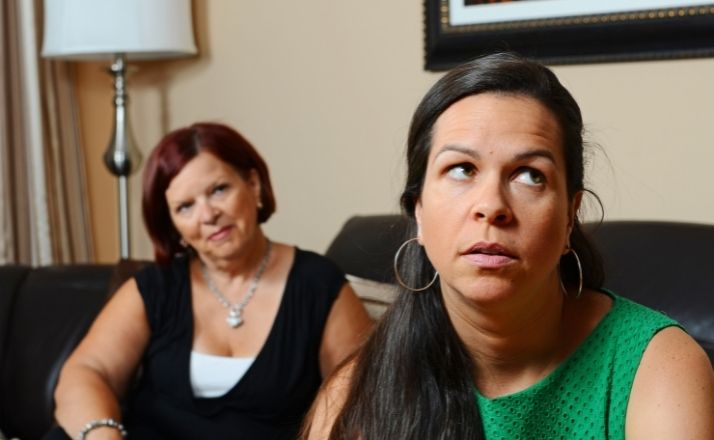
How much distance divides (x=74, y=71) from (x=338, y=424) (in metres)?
2.58

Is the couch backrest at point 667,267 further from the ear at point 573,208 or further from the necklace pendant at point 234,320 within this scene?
the necklace pendant at point 234,320

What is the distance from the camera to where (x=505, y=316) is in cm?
123

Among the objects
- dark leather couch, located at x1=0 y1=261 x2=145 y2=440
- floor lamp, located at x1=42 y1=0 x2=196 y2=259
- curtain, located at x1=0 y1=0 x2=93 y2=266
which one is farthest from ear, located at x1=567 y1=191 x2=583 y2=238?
curtain, located at x1=0 y1=0 x2=93 y2=266

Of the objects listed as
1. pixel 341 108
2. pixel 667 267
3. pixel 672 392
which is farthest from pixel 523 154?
pixel 341 108

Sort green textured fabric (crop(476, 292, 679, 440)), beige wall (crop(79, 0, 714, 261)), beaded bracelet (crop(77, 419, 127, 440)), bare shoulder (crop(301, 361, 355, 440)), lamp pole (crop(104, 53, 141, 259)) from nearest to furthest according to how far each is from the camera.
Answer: green textured fabric (crop(476, 292, 679, 440)), bare shoulder (crop(301, 361, 355, 440)), beaded bracelet (crop(77, 419, 127, 440)), beige wall (crop(79, 0, 714, 261)), lamp pole (crop(104, 53, 141, 259))

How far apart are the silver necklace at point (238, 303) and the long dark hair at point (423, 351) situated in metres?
0.80

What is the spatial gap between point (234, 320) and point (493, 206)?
3.81ft

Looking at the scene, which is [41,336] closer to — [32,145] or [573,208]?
[32,145]

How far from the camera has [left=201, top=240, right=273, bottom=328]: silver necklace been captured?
2.18 m

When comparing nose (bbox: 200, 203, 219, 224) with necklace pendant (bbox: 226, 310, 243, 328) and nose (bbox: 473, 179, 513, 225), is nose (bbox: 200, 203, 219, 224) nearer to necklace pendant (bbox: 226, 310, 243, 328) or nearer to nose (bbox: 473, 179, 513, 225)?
necklace pendant (bbox: 226, 310, 243, 328)

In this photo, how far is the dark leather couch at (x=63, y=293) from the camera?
1855mm

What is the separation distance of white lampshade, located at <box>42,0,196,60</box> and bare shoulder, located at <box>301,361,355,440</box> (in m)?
1.88

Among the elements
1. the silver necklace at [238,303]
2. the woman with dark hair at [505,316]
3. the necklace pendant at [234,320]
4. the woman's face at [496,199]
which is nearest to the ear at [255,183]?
the silver necklace at [238,303]

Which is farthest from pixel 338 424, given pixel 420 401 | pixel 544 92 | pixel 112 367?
pixel 112 367
